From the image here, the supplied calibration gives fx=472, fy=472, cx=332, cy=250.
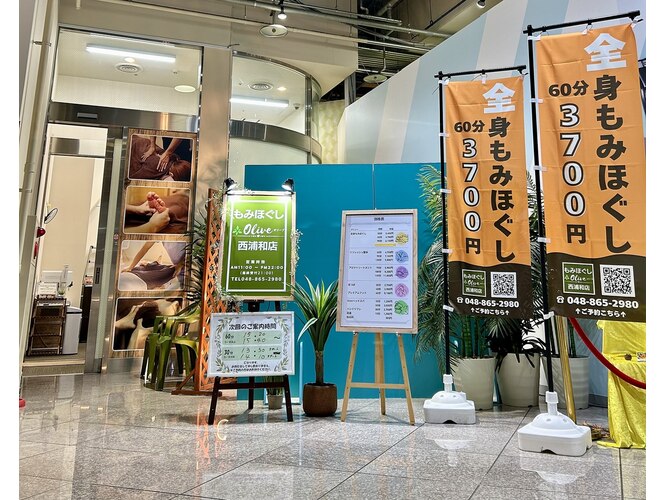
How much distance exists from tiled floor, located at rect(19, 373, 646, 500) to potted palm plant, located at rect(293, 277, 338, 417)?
0.39 ft

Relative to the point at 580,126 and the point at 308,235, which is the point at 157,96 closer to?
the point at 308,235

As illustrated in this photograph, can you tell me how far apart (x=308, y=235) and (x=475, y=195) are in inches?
68.1

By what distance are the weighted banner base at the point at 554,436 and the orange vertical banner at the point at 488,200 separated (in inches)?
28.7

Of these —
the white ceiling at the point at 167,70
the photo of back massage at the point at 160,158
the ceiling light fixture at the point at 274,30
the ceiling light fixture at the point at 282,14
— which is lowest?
the photo of back massage at the point at 160,158

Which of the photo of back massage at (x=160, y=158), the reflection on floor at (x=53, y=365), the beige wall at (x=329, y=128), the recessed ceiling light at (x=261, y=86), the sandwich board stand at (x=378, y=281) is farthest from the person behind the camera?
the beige wall at (x=329, y=128)

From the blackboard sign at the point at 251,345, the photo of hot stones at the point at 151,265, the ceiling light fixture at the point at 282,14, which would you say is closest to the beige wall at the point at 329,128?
the ceiling light fixture at the point at 282,14

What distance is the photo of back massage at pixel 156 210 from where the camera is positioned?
673 cm

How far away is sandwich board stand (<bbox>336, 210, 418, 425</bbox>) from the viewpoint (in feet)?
12.2

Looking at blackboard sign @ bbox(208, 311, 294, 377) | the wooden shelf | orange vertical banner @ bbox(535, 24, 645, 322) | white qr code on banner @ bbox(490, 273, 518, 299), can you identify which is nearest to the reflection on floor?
the wooden shelf

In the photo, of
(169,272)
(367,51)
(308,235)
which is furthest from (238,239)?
(367,51)

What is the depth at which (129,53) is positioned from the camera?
6992mm

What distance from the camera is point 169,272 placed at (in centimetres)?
682

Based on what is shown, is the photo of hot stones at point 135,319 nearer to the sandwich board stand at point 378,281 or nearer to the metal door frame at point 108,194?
the metal door frame at point 108,194

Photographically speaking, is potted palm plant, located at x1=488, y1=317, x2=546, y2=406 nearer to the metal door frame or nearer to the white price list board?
the white price list board
